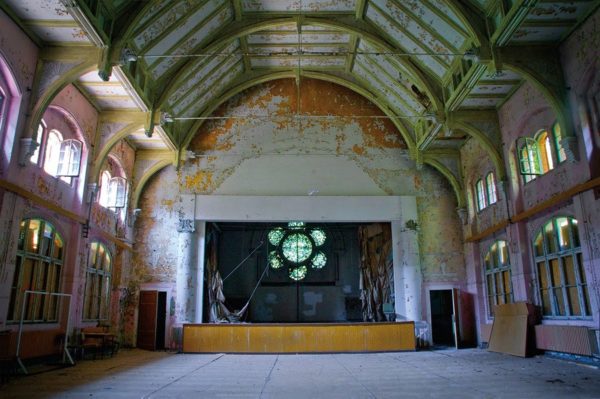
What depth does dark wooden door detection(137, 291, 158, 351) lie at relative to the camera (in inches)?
623

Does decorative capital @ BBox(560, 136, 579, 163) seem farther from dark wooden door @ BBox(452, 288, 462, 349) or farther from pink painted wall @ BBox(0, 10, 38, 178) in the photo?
pink painted wall @ BBox(0, 10, 38, 178)

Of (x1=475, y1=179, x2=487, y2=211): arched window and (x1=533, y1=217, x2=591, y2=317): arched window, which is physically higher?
(x1=475, y1=179, x2=487, y2=211): arched window

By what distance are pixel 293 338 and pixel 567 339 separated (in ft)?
24.6

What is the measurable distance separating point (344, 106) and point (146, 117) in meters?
7.83

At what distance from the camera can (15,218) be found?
9.70m

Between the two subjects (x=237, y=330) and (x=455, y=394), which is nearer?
(x=455, y=394)

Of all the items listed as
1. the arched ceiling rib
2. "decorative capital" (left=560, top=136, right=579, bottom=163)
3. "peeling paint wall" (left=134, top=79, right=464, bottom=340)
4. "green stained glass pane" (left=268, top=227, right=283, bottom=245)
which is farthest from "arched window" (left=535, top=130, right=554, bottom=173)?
"green stained glass pane" (left=268, top=227, right=283, bottom=245)

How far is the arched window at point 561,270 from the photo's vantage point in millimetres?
10336

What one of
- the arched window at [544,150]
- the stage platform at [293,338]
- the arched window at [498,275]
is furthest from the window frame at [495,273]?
the stage platform at [293,338]

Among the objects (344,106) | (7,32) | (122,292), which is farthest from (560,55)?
(122,292)

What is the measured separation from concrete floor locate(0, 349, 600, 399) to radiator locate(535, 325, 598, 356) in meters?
0.36

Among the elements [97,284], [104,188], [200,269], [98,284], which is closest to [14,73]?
[104,188]

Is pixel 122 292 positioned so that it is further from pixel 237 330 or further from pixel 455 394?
pixel 455 394

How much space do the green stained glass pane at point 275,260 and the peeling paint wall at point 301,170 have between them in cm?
981
